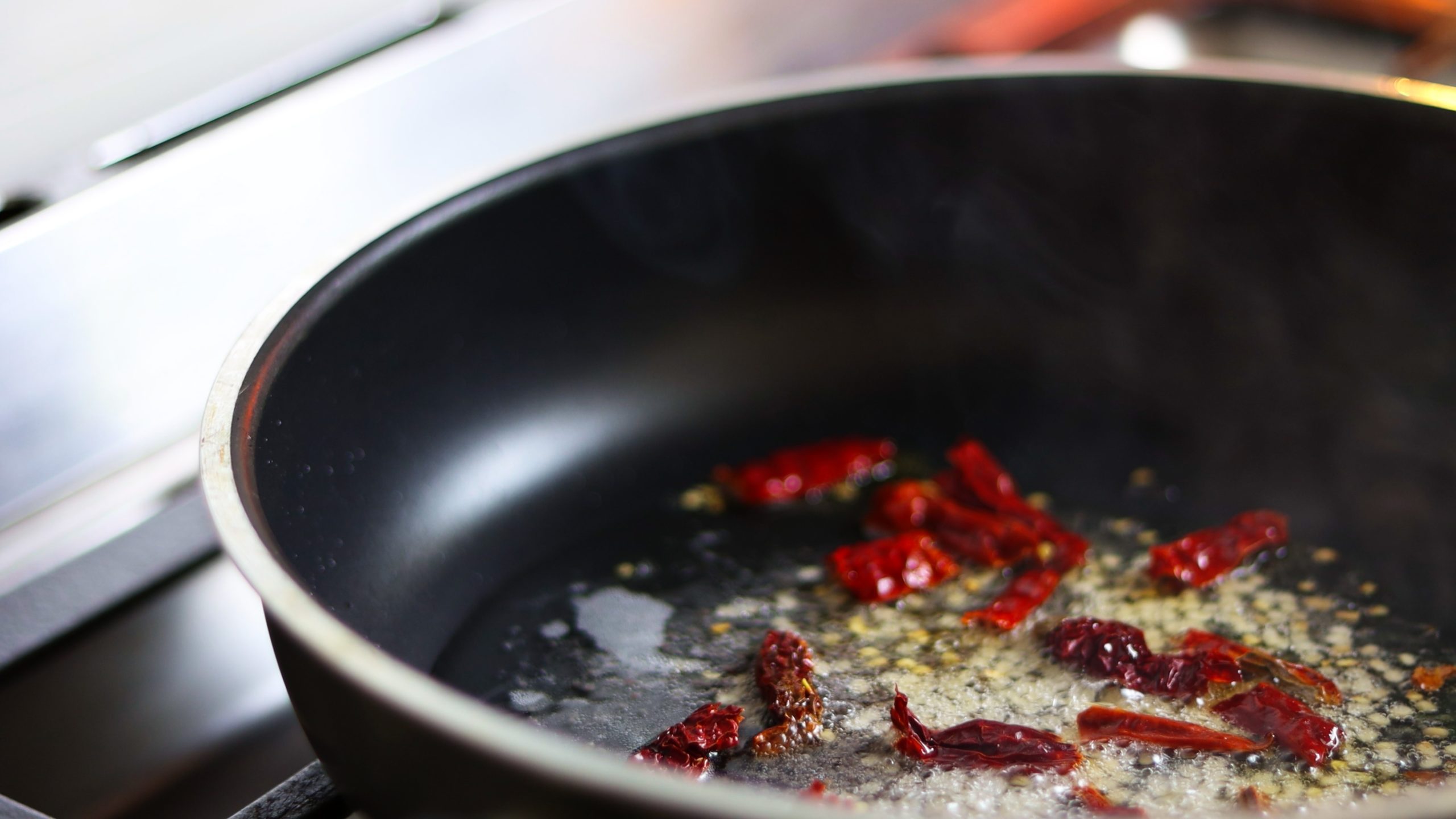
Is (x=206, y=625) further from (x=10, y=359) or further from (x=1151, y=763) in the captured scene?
(x=1151, y=763)

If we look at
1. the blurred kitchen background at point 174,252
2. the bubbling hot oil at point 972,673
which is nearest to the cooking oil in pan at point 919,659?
the bubbling hot oil at point 972,673

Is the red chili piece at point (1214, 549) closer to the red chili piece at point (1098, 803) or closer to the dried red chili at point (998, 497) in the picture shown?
the dried red chili at point (998, 497)

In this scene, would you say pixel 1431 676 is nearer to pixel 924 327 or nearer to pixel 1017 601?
pixel 1017 601

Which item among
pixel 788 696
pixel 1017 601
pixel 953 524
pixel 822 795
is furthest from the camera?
pixel 953 524

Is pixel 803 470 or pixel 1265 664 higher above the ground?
pixel 803 470

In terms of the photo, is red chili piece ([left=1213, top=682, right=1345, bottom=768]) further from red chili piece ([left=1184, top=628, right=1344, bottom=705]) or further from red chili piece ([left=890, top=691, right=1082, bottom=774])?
red chili piece ([left=890, top=691, right=1082, bottom=774])

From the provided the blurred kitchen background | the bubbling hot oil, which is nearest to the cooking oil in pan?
the bubbling hot oil

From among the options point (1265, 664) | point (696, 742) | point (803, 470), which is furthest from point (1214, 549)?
point (696, 742)

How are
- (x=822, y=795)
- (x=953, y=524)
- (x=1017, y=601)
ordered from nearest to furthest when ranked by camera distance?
1. (x=822, y=795)
2. (x=1017, y=601)
3. (x=953, y=524)
